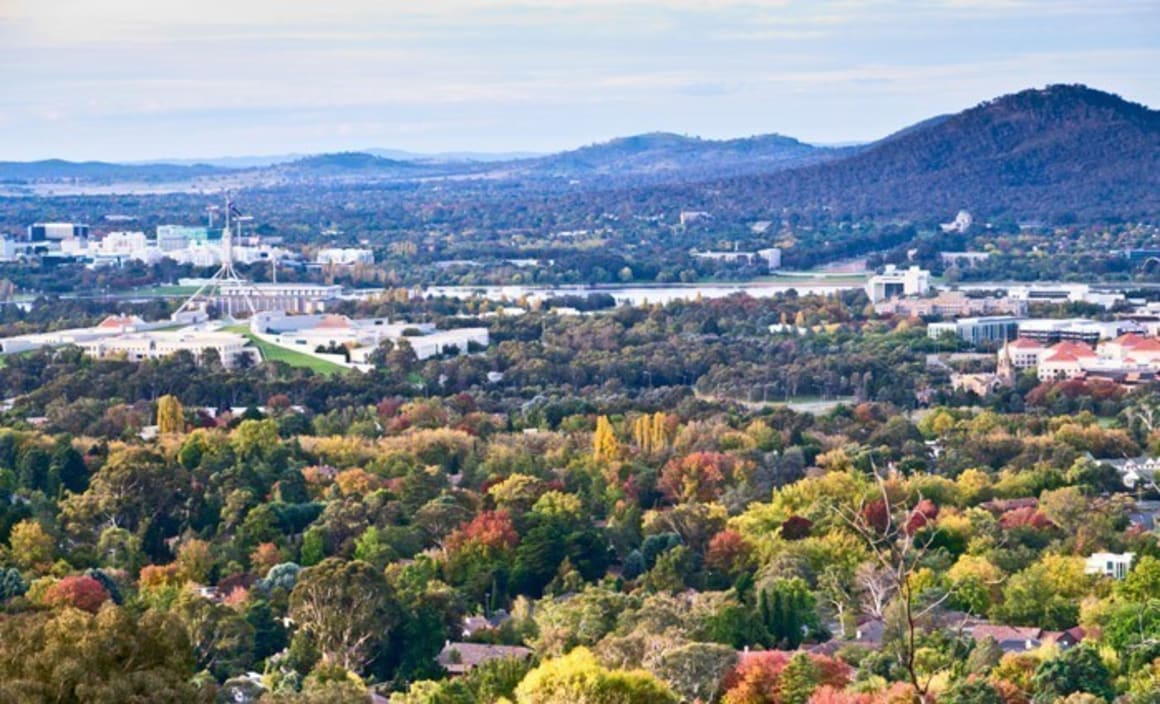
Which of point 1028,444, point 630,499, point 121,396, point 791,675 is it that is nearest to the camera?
point 791,675

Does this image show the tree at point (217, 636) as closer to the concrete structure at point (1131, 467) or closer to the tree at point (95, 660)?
the tree at point (95, 660)

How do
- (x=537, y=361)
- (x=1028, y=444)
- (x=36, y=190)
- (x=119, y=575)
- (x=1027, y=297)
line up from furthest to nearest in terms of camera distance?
1. (x=36, y=190)
2. (x=1027, y=297)
3. (x=537, y=361)
4. (x=1028, y=444)
5. (x=119, y=575)

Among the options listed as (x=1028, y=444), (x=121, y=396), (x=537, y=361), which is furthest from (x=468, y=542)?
(x=537, y=361)

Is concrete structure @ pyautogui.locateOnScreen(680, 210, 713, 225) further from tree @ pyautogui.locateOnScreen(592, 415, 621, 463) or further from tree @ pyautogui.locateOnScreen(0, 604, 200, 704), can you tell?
tree @ pyautogui.locateOnScreen(0, 604, 200, 704)

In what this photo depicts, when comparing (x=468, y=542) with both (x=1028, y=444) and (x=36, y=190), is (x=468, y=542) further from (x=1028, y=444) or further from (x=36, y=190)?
(x=36, y=190)

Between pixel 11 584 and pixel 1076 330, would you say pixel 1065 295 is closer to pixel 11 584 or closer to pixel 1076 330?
pixel 1076 330

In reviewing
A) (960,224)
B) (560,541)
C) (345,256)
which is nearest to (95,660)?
(560,541)
